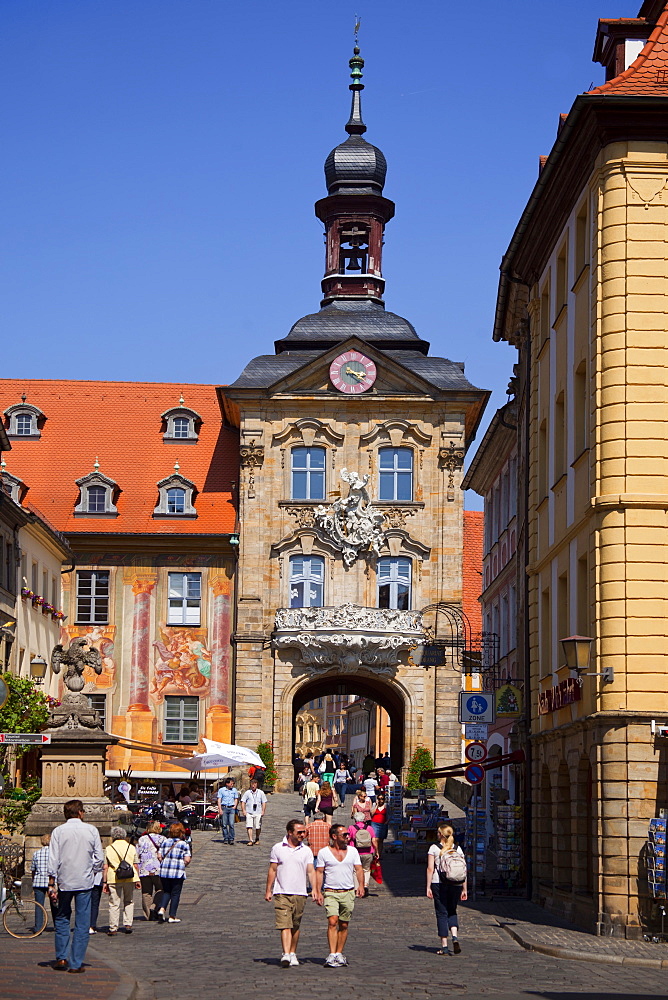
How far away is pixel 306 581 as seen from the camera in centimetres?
5647

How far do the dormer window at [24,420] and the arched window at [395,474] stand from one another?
1421cm

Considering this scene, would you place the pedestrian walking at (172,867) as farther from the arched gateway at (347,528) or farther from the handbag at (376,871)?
the arched gateway at (347,528)

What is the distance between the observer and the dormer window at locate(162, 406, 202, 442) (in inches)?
2485

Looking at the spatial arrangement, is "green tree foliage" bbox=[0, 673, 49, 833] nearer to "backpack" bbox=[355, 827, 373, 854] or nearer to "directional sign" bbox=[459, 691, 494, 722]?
"backpack" bbox=[355, 827, 373, 854]

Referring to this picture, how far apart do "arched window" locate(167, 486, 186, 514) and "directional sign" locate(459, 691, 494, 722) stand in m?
30.8

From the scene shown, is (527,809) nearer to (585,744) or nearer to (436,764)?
(585,744)

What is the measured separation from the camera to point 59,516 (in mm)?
59594

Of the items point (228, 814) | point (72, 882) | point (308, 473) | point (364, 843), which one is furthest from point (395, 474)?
point (72, 882)

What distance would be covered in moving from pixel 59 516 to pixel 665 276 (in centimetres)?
3933

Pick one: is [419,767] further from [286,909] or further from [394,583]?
[286,909]

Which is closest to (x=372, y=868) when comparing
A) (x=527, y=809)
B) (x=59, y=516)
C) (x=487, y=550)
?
(x=527, y=809)

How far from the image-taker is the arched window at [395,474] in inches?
2253

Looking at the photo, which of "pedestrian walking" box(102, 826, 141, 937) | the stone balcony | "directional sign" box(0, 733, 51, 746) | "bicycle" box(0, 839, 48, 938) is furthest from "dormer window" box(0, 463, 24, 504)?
"directional sign" box(0, 733, 51, 746)

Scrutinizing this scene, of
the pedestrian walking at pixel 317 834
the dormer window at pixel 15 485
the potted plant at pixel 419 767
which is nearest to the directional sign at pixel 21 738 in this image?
the pedestrian walking at pixel 317 834
